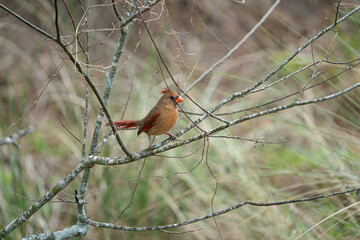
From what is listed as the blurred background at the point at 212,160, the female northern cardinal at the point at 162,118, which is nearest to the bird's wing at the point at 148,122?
the female northern cardinal at the point at 162,118

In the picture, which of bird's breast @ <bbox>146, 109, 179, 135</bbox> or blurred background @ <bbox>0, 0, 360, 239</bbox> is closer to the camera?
bird's breast @ <bbox>146, 109, 179, 135</bbox>

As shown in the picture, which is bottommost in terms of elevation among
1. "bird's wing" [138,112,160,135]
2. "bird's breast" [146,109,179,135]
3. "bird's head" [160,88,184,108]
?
"bird's breast" [146,109,179,135]

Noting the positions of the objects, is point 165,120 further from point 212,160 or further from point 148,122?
point 212,160

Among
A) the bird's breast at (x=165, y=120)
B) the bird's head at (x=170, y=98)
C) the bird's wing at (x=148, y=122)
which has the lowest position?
the bird's breast at (x=165, y=120)

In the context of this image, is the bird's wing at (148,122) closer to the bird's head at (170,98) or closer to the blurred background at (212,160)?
the bird's head at (170,98)

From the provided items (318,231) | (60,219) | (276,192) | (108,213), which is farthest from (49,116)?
(318,231)

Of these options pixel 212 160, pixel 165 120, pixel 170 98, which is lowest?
pixel 165 120

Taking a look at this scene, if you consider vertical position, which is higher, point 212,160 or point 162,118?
point 212,160

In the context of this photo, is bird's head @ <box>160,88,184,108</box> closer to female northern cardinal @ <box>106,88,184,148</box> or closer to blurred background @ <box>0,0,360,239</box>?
female northern cardinal @ <box>106,88,184,148</box>

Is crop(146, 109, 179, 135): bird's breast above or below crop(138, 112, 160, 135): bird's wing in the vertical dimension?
below

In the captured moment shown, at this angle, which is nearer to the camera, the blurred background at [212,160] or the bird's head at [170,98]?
the bird's head at [170,98]

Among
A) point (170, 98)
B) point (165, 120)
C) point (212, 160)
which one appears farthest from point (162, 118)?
point (212, 160)

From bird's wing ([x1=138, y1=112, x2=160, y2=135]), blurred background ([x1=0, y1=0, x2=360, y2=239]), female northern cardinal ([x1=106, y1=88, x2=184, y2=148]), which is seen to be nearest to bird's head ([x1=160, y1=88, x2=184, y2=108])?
female northern cardinal ([x1=106, y1=88, x2=184, y2=148])

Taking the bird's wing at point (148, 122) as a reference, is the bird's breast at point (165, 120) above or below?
below
